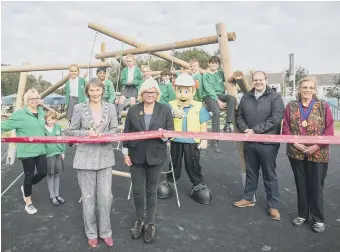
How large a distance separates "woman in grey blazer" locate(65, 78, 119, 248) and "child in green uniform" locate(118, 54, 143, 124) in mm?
2385

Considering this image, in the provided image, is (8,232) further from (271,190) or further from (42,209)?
(271,190)

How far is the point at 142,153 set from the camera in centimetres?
315

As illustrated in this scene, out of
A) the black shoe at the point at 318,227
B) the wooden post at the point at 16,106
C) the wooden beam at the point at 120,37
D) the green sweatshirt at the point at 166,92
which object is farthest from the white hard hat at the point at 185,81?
the wooden post at the point at 16,106

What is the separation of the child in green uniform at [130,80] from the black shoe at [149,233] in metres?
2.73

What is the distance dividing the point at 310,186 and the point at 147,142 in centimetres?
199

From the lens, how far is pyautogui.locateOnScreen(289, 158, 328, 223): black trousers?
3.39 m

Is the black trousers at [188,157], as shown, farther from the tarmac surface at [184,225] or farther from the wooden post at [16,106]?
the wooden post at [16,106]

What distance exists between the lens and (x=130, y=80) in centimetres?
547

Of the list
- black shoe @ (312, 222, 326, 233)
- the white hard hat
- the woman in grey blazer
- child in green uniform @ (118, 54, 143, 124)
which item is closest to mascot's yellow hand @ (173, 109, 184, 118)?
the white hard hat

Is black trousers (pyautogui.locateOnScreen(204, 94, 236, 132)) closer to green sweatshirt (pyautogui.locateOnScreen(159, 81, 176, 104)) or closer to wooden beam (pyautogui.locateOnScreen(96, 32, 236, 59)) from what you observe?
wooden beam (pyautogui.locateOnScreen(96, 32, 236, 59))

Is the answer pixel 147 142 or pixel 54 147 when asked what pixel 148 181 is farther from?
pixel 54 147

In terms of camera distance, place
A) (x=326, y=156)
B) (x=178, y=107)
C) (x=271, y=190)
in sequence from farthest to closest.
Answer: (x=178, y=107) < (x=271, y=190) < (x=326, y=156)

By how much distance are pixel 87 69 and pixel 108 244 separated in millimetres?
4416

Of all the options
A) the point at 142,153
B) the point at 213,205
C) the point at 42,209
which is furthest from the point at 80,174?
the point at 213,205
